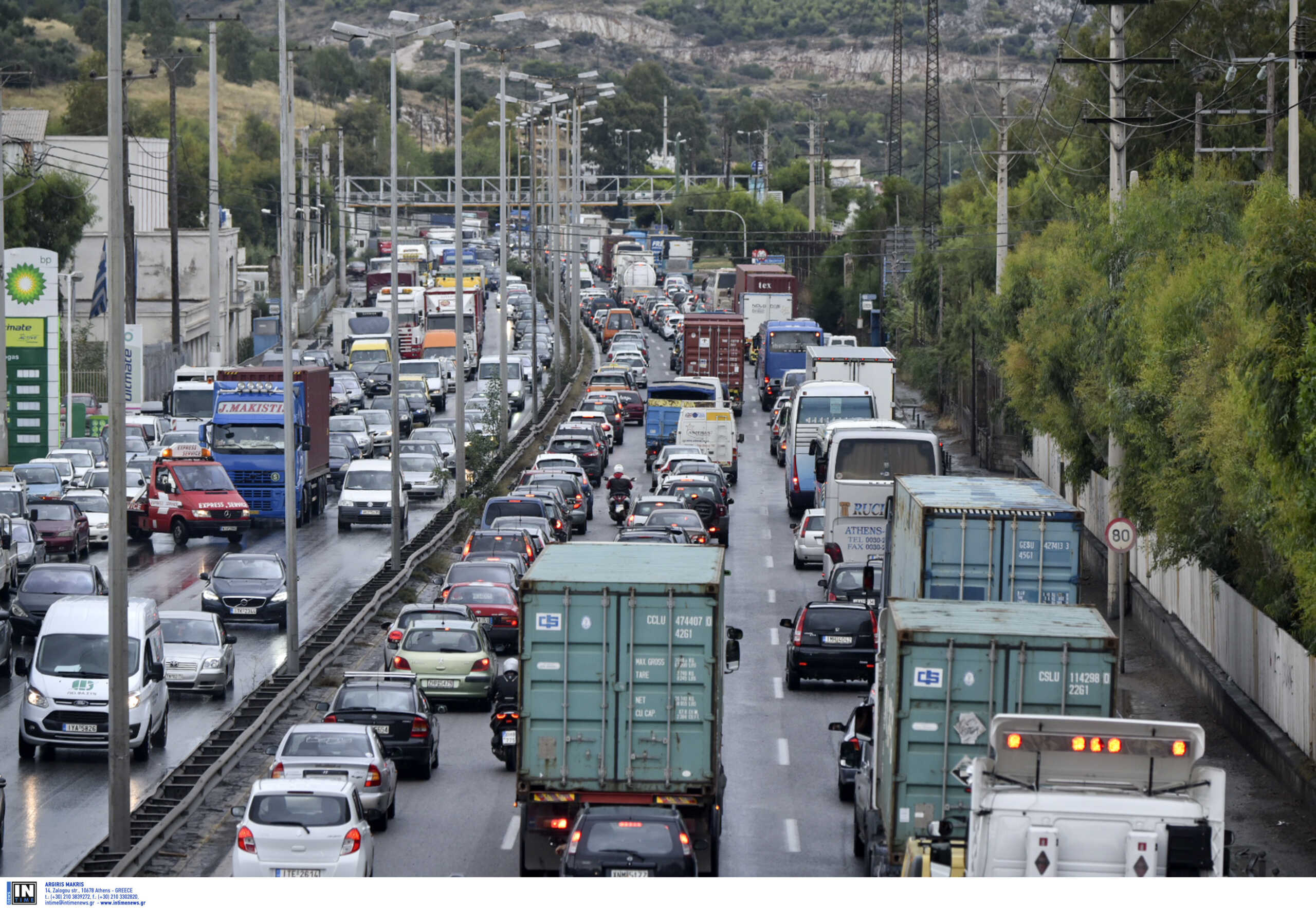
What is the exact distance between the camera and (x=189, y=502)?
4625cm

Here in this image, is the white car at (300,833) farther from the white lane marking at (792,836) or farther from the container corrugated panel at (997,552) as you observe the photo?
the container corrugated panel at (997,552)

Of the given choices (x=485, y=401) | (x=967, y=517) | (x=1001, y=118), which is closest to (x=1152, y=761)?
(x=967, y=517)

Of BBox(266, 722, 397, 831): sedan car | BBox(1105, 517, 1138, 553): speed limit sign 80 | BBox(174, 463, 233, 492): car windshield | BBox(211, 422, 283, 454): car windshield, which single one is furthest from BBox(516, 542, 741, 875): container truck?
BBox(211, 422, 283, 454): car windshield

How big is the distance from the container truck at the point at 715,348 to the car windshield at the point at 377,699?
5159cm

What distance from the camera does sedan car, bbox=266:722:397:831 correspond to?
21891mm

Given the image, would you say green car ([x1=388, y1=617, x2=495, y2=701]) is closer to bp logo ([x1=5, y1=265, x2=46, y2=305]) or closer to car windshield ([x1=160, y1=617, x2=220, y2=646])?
car windshield ([x1=160, y1=617, x2=220, y2=646])

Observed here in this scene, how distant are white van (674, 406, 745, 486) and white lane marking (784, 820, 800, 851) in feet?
118

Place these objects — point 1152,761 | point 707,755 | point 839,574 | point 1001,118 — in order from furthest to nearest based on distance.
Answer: point 1001,118 → point 839,574 → point 707,755 → point 1152,761

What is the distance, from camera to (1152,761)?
48.6 feet

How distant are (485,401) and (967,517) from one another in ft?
191

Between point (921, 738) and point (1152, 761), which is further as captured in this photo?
point (921, 738)

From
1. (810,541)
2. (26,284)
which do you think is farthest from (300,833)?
(26,284)

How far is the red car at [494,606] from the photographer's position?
3372 cm

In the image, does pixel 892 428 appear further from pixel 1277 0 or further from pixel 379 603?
pixel 1277 0
